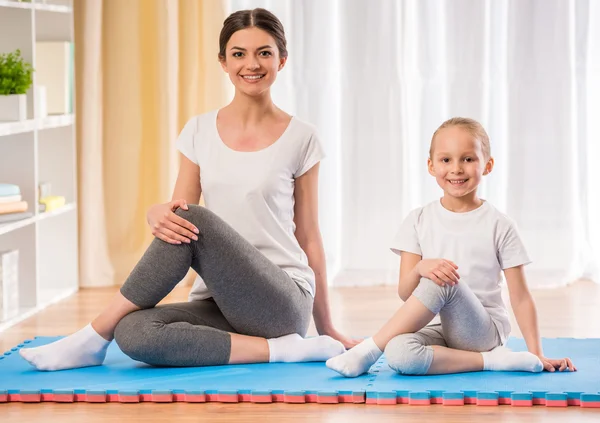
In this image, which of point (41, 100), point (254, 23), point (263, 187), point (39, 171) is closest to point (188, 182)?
point (263, 187)

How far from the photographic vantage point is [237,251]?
2338mm

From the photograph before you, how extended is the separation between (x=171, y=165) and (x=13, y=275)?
844 millimetres

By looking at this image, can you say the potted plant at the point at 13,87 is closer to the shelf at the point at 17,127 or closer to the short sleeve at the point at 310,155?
the shelf at the point at 17,127

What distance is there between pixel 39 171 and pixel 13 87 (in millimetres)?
672

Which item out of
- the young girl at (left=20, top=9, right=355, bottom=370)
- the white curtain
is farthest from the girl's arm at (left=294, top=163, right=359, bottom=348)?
the white curtain

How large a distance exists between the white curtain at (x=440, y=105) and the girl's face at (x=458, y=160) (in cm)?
157

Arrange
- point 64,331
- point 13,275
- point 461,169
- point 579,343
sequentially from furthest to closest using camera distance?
point 13,275
point 64,331
point 579,343
point 461,169

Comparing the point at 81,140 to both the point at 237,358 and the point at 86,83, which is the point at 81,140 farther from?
the point at 237,358

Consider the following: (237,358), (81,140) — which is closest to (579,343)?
(237,358)

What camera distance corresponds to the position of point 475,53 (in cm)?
395

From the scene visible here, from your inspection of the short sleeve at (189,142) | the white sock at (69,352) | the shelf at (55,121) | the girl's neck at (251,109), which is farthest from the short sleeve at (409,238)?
the shelf at (55,121)

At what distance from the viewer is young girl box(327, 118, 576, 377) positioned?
2303 mm

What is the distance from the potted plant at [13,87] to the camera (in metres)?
3.19

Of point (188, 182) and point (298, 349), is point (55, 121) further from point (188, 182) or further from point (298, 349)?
point (298, 349)
